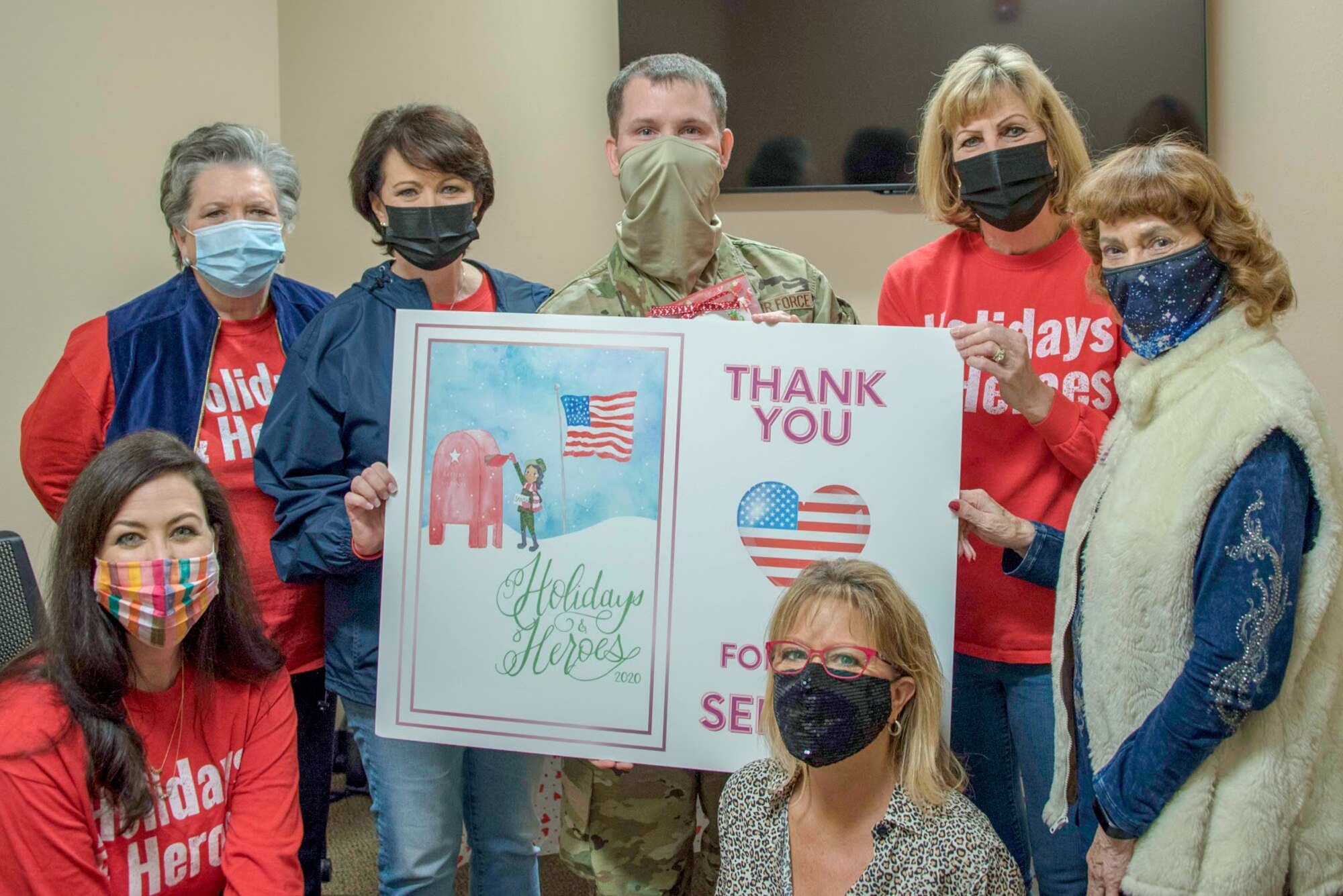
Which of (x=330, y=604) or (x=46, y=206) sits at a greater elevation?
(x=46, y=206)

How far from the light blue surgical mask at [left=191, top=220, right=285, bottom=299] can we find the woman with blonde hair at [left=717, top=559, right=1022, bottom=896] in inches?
51.9

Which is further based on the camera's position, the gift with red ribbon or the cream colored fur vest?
the gift with red ribbon

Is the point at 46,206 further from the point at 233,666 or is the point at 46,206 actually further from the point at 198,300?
the point at 233,666

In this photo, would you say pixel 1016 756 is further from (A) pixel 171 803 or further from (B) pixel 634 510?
(A) pixel 171 803

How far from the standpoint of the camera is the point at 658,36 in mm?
3424

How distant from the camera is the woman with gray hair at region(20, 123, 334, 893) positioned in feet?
7.28

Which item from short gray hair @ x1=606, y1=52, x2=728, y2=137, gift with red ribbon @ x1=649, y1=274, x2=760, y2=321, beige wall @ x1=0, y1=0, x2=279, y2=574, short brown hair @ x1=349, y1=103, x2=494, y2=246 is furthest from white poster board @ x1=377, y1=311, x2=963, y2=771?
beige wall @ x1=0, y1=0, x2=279, y2=574

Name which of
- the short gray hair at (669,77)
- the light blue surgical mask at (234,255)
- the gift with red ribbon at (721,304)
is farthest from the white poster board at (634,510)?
the light blue surgical mask at (234,255)

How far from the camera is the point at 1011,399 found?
1.76 metres

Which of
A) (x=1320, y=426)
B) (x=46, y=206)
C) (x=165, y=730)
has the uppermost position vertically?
(x=46, y=206)

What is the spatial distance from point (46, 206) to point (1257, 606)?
2.96 m

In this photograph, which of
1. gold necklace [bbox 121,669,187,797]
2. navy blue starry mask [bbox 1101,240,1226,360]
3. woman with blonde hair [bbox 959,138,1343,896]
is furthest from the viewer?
gold necklace [bbox 121,669,187,797]

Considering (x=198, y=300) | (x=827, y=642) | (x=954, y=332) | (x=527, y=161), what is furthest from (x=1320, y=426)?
(x=527, y=161)

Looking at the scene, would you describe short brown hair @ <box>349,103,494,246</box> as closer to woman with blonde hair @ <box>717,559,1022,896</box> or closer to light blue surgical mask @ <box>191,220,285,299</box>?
light blue surgical mask @ <box>191,220,285,299</box>
